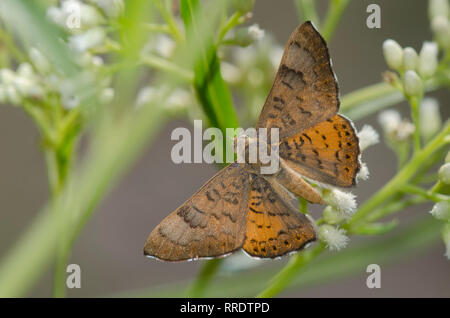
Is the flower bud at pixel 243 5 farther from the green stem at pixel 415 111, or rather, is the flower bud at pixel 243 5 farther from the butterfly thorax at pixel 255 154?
the green stem at pixel 415 111

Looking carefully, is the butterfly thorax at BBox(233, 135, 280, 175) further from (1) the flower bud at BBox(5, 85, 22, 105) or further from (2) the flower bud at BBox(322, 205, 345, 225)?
(1) the flower bud at BBox(5, 85, 22, 105)

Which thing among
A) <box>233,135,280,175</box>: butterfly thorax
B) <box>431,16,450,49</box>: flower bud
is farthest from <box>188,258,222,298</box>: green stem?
<box>431,16,450,49</box>: flower bud

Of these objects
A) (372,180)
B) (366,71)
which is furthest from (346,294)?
(366,71)

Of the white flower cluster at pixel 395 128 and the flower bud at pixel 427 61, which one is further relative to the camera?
the white flower cluster at pixel 395 128

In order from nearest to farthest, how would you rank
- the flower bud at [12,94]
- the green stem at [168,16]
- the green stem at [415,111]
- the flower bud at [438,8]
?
the green stem at [168,16]
the green stem at [415,111]
the flower bud at [12,94]
the flower bud at [438,8]

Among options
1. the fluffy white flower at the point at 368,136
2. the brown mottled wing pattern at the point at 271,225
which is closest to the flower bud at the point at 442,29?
the fluffy white flower at the point at 368,136

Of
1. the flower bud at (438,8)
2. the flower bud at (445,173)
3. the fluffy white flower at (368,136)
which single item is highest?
the flower bud at (438,8)
